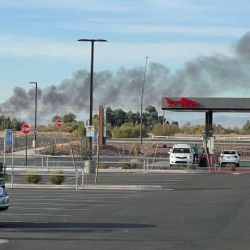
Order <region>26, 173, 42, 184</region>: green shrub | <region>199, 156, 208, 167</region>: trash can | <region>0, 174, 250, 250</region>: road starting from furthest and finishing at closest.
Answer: <region>199, 156, 208, 167</region>: trash can
<region>26, 173, 42, 184</region>: green shrub
<region>0, 174, 250, 250</region>: road

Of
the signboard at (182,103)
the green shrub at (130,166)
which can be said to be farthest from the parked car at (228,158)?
the green shrub at (130,166)

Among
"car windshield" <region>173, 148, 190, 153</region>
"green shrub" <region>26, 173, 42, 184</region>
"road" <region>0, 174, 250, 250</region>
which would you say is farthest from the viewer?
"car windshield" <region>173, 148, 190, 153</region>

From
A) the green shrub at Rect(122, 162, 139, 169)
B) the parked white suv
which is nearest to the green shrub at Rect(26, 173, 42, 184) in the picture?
the green shrub at Rect(122, 162, 139, 169)

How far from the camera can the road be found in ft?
45.5

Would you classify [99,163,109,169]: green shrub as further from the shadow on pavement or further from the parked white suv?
the shadow on pavement

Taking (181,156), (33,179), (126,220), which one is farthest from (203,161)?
(126,220)

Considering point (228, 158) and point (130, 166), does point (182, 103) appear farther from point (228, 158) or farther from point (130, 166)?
point (130, 166)

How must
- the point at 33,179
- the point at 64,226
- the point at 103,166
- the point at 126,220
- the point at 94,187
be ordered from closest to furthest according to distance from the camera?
1. the point at 64,226
2. the point at 126,220
3. the point at 94,187
4. the point at 33,179
5. the point at 103,166

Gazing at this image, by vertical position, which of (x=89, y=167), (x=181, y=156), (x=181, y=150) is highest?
(x=181, y=150)

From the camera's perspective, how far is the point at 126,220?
18.0 meters

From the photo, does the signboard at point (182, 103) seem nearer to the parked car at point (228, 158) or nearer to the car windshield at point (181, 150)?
the car windshield at point (181, 150)

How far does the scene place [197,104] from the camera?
2377 inches

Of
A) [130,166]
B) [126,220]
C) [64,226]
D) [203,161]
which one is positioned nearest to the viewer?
[64,226]

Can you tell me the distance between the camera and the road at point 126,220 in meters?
13.9
